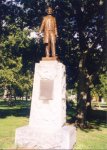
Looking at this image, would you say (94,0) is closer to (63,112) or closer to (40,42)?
(40,42)

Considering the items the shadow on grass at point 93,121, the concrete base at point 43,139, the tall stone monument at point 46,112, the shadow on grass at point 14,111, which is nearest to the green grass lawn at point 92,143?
the tall stone monument at point 46,112

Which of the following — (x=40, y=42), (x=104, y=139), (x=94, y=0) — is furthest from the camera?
(x=40, y=42)

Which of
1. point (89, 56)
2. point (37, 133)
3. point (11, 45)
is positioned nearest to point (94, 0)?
point (89, 56)

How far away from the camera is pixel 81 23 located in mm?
25719

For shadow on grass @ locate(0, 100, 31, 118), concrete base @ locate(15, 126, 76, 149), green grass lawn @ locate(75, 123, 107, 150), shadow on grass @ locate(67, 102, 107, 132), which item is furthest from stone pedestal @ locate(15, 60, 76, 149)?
shadow on grass @ locate(0, 100, 31, 118)

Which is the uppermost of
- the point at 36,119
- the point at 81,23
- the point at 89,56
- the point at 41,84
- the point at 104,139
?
the point at 81,23

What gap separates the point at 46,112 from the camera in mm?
13648

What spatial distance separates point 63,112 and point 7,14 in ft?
46.5

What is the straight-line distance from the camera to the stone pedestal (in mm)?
12877

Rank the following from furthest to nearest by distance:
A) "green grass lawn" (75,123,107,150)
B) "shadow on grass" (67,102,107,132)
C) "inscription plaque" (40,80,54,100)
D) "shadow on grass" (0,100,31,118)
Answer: "shadow on grass" (0,100,31,118)
"shadow on grass" (67,102,107,132)
"green grass lawn" (75,123,107,150)
"inscription plaque" (40,80,54,100)

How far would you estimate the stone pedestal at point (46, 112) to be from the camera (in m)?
12.9

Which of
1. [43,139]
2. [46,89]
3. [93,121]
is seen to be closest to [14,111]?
[93,121]

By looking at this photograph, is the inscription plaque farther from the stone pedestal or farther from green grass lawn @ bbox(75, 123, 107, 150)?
green grass lawn @ bbox(75, 123, 107, 150)

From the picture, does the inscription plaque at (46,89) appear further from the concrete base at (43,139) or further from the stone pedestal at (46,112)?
the concrete base at (43,139)
